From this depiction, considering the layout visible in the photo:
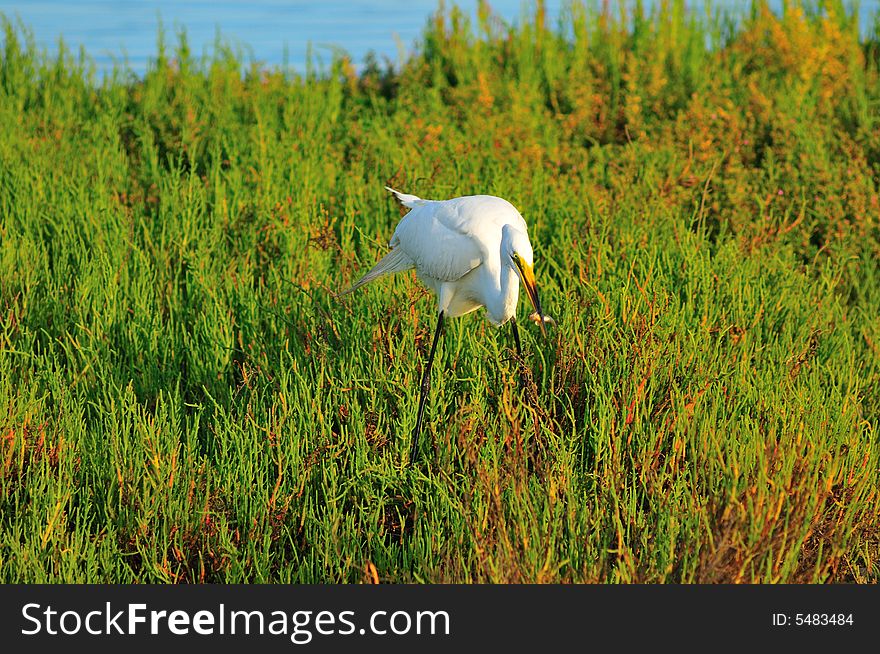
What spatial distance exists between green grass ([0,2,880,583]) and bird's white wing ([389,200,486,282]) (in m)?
0.33

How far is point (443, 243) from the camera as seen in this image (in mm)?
3322

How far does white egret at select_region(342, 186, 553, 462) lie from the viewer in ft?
10.3

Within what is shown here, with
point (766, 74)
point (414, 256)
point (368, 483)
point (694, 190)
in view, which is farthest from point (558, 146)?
point (368, 483)

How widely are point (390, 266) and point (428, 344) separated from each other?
0.34 m

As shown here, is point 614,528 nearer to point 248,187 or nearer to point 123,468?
point 123,468

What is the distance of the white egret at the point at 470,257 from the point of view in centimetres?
315

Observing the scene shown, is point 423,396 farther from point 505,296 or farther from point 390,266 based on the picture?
point 390,266

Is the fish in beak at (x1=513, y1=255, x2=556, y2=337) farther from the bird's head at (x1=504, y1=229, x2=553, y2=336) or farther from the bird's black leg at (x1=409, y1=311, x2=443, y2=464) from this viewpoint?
the bird's black leg at (x1=409, y1=311, x2=443, y2=464)

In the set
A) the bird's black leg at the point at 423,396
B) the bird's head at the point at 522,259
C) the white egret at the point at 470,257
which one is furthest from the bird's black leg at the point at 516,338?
the bird's head at the point at 522,259

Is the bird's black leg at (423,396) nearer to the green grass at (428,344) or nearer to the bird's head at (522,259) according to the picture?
the green grass at (428,344)

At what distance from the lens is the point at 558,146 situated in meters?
6.19

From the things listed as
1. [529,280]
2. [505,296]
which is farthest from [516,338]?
[529,280]

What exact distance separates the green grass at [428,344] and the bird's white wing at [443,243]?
334 millimetres

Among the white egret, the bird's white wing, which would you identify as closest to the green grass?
the white egret
